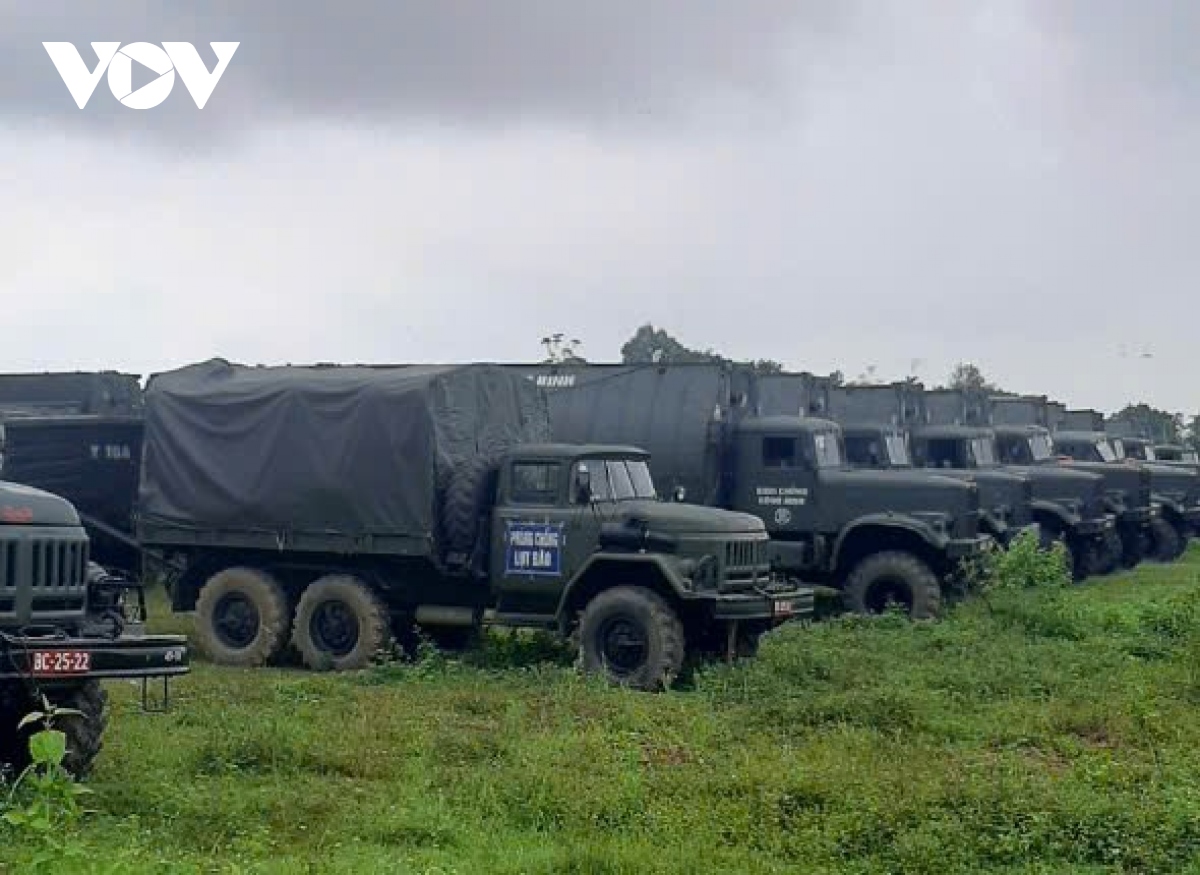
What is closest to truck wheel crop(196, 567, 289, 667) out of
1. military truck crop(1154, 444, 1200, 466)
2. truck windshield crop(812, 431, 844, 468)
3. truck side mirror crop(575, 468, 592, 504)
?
truck side mirror crop(575, 468, 592, 504)

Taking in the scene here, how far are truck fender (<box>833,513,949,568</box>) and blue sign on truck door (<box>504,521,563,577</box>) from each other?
17.9ft

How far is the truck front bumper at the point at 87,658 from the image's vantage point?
9062 mm

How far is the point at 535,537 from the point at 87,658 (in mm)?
6325

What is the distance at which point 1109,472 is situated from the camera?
2825cm

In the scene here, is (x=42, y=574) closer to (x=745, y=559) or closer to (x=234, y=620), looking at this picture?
(x=745, y=559)

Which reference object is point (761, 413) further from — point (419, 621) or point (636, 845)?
point (636, 845)

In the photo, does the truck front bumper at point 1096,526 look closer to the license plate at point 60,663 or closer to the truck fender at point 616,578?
the truck fender at point 616,578

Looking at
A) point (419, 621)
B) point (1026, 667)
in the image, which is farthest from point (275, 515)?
point (1026, 667)

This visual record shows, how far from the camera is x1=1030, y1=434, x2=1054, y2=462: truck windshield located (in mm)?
27406

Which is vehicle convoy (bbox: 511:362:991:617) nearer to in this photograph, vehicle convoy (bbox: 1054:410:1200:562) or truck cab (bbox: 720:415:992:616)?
truck cab (bbox: 720:415:992:616)

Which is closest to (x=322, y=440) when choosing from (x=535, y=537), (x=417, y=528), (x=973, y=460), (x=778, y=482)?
(x=417, y=528)

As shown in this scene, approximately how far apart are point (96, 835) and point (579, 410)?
41.9 ft

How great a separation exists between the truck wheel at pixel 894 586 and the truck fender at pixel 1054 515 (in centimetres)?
581

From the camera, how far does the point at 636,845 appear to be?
27.0 feet
